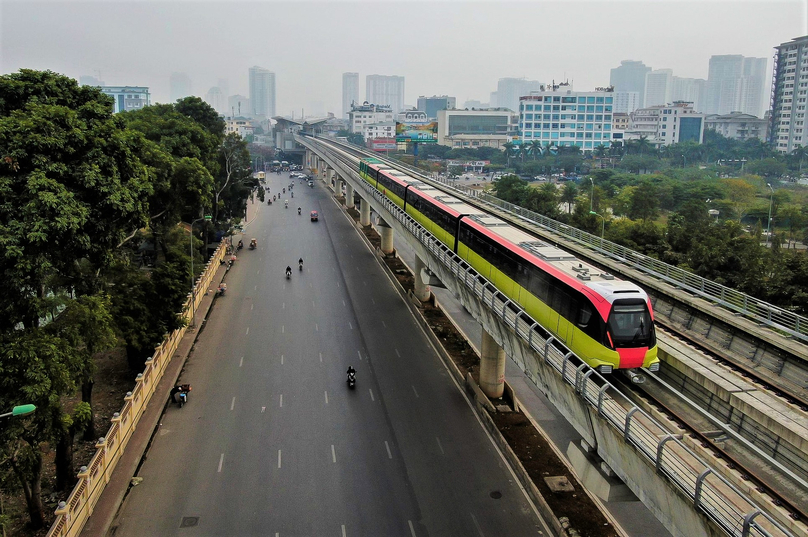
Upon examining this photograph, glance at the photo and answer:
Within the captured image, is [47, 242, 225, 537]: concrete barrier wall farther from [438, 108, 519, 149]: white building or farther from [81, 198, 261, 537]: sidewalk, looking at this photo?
[438, 108, 519, 149]: white building

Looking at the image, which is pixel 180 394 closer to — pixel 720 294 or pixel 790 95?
pixel 720 294

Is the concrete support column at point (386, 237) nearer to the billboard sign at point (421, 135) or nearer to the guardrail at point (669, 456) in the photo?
the guardrail at point (669, 456)

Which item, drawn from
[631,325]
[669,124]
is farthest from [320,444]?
[669,124]

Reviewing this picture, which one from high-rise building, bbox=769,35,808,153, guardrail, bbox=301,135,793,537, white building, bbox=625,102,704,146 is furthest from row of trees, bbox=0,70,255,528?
white building, bbox=625,102,704,146

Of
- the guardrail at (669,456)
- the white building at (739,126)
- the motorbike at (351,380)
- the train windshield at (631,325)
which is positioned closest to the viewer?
the guardrail at (669,456)

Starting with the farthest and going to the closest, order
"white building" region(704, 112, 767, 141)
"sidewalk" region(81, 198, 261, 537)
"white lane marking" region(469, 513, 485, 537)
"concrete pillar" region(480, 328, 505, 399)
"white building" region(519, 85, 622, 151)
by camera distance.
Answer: "white building" region(704, 112, 767, 141)
"white building" region(519, 85, 622, 151)
"concrete pillar" region(480, 328, 505, 399)
"sidewalk" region(81, 198, 261, 537)
"white lane marking" region(469, 513, 485, 537)

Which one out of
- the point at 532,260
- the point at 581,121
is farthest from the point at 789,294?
the point at 581,121

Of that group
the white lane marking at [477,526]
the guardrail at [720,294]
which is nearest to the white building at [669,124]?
the guardrail at [720,294]
